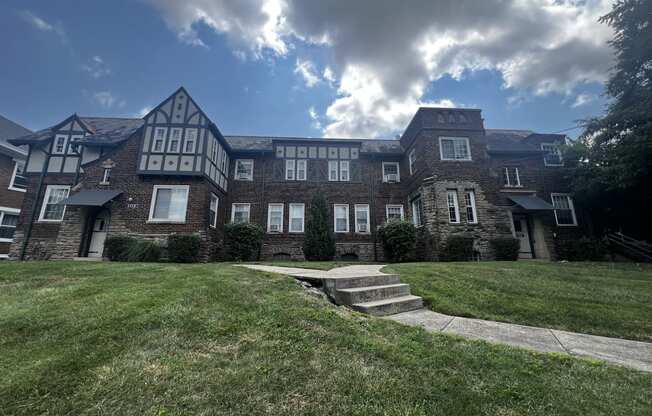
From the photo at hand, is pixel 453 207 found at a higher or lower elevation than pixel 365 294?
higher

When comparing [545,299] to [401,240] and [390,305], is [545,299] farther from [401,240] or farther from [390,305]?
[401,240]

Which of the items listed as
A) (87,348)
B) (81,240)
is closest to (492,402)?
(87,348)

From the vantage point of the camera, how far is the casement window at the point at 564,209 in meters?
15.6

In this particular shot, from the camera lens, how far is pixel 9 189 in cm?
1639

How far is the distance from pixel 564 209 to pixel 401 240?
1173 cm

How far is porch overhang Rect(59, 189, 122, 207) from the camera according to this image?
1201cm

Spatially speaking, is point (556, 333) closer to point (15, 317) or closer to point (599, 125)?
point (15, 317)

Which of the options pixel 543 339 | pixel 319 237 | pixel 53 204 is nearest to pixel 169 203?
pixel 53 204

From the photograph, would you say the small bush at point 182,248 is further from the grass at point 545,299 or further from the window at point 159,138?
the grass at point 545,299

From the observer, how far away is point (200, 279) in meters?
5.59

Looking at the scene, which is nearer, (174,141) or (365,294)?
(365,294)

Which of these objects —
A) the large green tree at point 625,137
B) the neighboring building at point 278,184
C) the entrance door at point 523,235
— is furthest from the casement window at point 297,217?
the large green tree at point 625,137

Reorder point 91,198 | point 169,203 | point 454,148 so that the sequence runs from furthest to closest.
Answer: point 454,148 < point 169,203 < point 91,198

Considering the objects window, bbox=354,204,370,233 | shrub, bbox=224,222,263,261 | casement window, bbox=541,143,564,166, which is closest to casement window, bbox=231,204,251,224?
shrub, bbox=224,222,263,261
